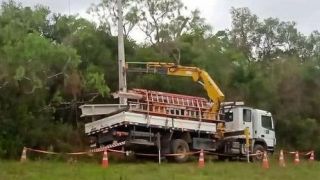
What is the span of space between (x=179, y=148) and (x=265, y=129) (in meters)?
5.95

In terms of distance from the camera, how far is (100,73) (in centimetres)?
3075

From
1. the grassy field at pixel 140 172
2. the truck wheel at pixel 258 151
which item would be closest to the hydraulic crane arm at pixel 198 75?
the truck wheel at pixel 258 151

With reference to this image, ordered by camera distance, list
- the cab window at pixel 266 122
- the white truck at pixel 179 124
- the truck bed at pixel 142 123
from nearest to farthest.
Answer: the truck bed at pixel 142 123 < the white truck at pixel 179 124 < the cab window at pixel 266 122

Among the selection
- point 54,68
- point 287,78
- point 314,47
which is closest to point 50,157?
point 54,68

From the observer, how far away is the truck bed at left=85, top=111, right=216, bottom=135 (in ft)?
76.7

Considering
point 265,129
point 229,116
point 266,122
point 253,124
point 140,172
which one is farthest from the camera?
point 266,122

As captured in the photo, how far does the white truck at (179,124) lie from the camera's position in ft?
78.2

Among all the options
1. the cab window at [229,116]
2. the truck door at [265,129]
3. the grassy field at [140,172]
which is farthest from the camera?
the truck door at [265,129]

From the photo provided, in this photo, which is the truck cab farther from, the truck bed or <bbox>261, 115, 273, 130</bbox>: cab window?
the truck bed

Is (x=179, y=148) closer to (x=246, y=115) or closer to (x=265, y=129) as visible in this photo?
(x=246, y=115)

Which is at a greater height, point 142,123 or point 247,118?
point 247,118

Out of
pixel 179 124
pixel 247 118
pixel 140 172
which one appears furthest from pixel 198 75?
pixel 140 172

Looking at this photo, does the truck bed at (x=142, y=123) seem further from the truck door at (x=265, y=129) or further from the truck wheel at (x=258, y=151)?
the truck door at (x=265, y=129)

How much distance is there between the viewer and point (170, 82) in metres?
35.9
